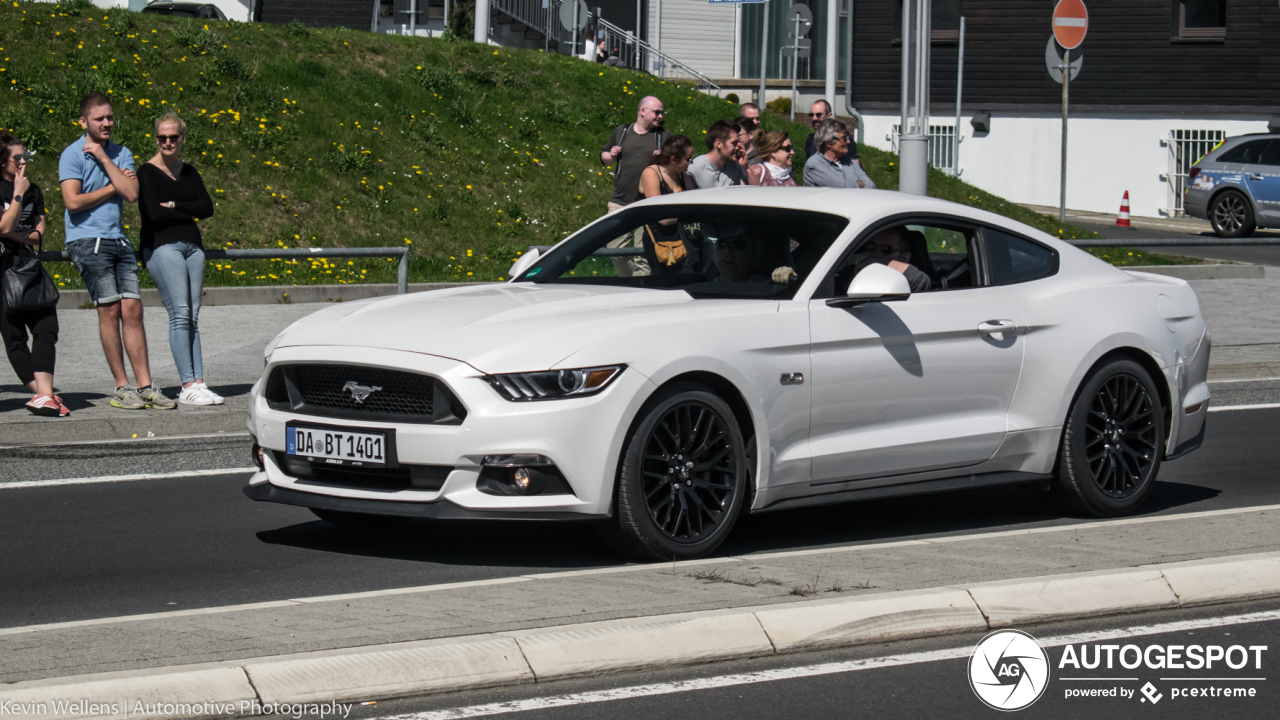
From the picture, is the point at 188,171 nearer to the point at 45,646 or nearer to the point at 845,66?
the point at 45,646

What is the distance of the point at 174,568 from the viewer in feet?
22.2

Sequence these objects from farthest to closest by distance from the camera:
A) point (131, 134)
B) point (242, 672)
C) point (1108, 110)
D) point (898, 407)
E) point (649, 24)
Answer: point (649, 24)
point (1108, 110)
point (131, 134)
point (898, 407)
point (242, 672)

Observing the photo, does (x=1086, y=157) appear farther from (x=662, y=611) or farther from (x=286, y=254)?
(x=662, y=611)

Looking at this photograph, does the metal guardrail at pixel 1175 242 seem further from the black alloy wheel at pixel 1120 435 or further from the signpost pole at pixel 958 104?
the signpost pole at pixel 958 104

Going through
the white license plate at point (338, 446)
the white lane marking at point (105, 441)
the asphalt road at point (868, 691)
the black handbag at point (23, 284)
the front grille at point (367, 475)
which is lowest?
the asphalt road at point (868, 691)

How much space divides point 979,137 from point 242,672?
119 feet

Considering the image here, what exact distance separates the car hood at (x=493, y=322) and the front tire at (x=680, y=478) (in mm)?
400

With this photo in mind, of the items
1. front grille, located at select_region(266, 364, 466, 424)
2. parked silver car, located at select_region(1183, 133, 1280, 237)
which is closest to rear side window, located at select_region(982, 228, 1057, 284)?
front grille, located at select_region(266, 364, 466, 424)

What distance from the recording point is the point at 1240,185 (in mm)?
28500

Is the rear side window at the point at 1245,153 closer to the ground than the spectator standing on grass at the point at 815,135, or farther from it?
farther from it

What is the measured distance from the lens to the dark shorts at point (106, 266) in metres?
10.5

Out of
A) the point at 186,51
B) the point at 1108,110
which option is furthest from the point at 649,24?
the point at 186,51

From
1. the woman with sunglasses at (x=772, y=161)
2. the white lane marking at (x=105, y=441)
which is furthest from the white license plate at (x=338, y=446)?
the woman with sunglasses at (x=772, y=161)

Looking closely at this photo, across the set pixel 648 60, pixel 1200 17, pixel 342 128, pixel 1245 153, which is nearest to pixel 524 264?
pixel 342 128
